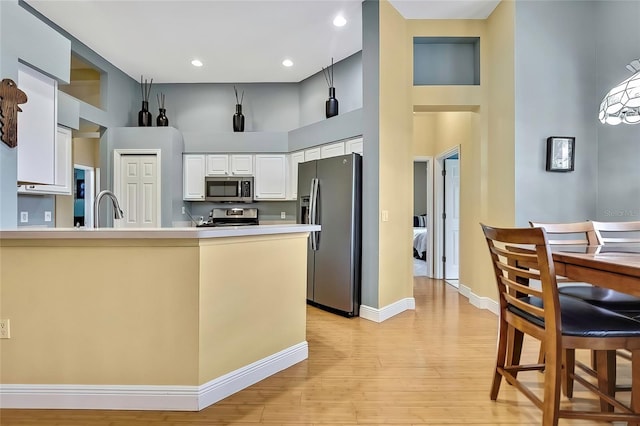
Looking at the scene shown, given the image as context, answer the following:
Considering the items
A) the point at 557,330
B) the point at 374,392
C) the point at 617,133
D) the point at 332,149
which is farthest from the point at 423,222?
the point at 557,330

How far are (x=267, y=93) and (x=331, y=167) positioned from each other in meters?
2.86

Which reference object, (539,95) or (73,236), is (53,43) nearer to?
(73,236)

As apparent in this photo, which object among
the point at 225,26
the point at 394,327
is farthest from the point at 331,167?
the point at 225,26

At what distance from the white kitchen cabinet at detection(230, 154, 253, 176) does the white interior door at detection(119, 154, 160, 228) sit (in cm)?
114

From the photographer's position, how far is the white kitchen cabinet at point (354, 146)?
12.6ft

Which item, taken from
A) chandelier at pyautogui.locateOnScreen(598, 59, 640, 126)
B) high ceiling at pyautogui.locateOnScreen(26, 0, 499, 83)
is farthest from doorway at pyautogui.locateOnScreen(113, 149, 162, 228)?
chandelier at pyautogui.locateOnScreen(598, 59, 640, 126)

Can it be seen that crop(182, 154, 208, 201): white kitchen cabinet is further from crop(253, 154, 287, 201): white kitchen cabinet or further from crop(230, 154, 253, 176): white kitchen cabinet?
crop(253, 154, 287, 201): white kitchen cabinet

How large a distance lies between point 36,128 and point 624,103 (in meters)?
4.20

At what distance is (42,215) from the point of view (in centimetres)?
384

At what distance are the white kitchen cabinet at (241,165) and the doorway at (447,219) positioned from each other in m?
3.06

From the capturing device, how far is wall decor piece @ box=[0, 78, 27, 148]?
2066 mm

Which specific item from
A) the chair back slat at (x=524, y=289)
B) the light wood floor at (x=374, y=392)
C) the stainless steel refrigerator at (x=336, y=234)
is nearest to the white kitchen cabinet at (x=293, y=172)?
the stainless steel refrigerator at (x=336, y=234)

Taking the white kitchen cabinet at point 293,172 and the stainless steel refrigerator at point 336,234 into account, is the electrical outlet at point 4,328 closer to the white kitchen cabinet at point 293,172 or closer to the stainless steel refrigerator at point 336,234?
the stainless steel refrigerator at point 336,234

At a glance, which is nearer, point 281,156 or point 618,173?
point 618,173
